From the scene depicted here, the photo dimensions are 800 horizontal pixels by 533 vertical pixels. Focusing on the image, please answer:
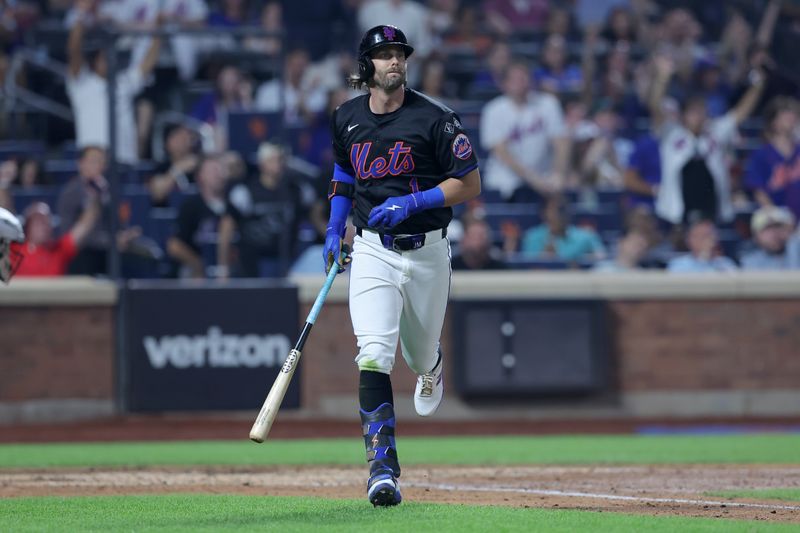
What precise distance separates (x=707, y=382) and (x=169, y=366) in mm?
5206

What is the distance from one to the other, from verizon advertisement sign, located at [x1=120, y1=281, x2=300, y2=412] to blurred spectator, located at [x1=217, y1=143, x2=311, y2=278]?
0.30 meters

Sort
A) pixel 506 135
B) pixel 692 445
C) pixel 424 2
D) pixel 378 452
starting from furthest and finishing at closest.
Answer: pixel 424 2
pixel 506 135
pixel 692 445
pixel 378 452

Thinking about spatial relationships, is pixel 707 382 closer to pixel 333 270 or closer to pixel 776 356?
pixel 776 356

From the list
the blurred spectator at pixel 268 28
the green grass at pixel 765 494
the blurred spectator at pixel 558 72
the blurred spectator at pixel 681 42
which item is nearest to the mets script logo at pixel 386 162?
the green grass at pixel 765 494

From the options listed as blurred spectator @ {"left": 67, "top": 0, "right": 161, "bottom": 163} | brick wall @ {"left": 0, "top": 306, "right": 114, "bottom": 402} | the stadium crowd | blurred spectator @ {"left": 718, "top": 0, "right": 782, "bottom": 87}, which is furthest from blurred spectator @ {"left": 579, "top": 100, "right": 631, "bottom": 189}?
brick wall @ {"left": 0, "top": 306, "right": 114, "bottom": 402}

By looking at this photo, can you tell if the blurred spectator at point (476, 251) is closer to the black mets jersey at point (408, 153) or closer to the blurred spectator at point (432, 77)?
the blurred spectator at point (432, 77)

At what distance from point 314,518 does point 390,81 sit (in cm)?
203

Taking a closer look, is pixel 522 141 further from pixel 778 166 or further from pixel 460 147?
pixel 460 147

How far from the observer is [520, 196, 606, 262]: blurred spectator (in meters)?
14.1

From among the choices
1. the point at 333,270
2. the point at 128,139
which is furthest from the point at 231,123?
the point at 333,270

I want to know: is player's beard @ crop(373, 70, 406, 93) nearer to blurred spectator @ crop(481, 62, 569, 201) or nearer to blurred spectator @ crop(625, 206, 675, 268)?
blurred spectator @ crop(625, 206, 675, 268)

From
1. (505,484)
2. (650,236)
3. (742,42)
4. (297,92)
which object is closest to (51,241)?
(297,92)

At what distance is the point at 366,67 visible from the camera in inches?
255

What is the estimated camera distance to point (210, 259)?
44.3 ft
